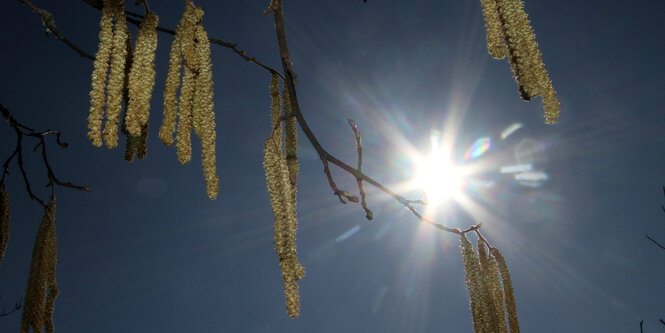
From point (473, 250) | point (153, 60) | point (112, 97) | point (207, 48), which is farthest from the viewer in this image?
point (473, 250)

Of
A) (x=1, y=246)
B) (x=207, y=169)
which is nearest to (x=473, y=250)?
(x=207, y=169)

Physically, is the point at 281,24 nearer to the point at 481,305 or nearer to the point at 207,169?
the point at 207,169

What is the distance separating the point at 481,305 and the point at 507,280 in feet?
1.31

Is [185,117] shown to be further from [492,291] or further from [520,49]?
[492,291]

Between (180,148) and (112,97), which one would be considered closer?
(112,97)

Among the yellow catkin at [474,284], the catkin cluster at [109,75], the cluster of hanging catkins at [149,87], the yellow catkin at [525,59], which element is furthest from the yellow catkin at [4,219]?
the yellow catkin at [525,59]

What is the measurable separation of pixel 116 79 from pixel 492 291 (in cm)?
217

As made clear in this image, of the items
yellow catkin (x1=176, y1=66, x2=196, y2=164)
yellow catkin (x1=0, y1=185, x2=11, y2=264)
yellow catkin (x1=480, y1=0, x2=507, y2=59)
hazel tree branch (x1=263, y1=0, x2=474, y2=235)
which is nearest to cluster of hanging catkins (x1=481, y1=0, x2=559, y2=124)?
yellow catkin (x1=480, y1=0, x2=507, y2=59)

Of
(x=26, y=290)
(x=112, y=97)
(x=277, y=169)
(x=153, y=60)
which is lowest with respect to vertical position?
(x=26, y=290)

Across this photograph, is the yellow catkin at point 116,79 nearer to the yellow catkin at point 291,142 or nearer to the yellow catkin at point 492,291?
the yellow catkin at point 291,142

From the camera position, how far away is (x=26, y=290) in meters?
2.43

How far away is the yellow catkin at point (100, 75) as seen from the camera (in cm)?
152

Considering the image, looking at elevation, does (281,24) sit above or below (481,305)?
above

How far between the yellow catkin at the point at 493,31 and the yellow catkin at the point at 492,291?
1.34 m
